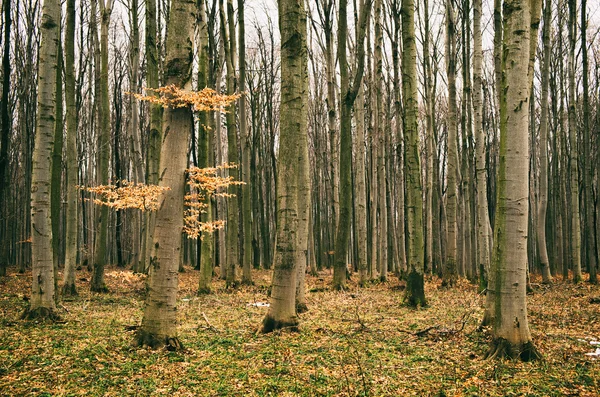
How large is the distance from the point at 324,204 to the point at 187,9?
25.0m

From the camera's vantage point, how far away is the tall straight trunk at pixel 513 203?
17.6 feet

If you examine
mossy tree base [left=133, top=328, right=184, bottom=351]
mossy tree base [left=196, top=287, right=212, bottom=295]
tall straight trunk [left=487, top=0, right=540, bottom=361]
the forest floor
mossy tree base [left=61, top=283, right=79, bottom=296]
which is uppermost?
tall straight trunk [left=487, top=0, right=540, bottom=361]

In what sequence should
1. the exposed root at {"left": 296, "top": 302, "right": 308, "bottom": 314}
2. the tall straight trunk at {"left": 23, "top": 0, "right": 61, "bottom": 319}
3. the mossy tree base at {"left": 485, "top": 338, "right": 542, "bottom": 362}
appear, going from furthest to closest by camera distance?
the exposed root at {"left": 296, "top": 302, "right": 308, "bottom": 314}
the tall straight trunk at {"left": 23, "top": 0, "right": 61, "bottom": 319}
the mossy tree base at {"left": 485, "top": 338, "right": 542, "bottom": 362}

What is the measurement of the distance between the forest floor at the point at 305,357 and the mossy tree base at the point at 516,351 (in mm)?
127

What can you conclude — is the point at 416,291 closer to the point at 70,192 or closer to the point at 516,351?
the point at 516,351

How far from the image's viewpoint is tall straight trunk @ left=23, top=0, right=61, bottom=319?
7770mm

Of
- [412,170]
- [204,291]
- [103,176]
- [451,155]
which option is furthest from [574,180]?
[103,176]

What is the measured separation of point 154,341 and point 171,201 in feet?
6.20

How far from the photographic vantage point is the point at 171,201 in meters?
6.11

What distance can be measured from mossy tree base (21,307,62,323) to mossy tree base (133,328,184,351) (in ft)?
9.15

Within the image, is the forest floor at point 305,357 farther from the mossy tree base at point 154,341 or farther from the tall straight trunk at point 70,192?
the tall straight trunk at point 70,192

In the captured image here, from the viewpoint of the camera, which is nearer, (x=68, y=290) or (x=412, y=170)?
(x=412, y=170)

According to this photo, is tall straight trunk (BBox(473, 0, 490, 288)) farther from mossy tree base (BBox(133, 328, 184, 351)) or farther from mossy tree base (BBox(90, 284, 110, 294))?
mossy tree base (BBox(90, 284, 110, 294))

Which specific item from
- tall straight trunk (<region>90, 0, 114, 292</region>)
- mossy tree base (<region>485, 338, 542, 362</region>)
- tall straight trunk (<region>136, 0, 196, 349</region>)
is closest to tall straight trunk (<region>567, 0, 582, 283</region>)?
mossy tree base (<region>485, 338, 542, 362</region>)
